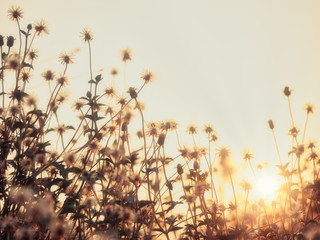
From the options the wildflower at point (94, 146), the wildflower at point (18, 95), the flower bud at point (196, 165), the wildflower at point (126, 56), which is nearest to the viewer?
the wildflower at point (18, 95)

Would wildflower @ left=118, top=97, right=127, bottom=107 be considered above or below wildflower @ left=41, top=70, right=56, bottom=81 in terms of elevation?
below

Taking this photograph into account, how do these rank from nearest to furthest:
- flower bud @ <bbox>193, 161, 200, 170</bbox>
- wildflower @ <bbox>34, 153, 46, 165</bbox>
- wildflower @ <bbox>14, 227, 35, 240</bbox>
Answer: wildflower @ <bbox>14, 227, 35, 240</bbox>
wildflower @ <bbox>34, 153, 46, 165</bbox>
flower bud @ <bbox>193, 161, 200, 170</bbox>

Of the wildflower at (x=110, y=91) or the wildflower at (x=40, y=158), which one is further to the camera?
the wildflower at (x=110, y=91)

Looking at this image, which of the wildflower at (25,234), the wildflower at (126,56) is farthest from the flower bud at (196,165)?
the wildflower at (25,234)

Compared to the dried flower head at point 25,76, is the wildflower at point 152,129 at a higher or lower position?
lower

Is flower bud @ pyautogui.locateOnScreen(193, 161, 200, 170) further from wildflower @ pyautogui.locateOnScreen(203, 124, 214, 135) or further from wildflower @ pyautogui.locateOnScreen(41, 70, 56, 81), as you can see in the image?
wildflower @ pyautogui.locateOnScreen(41, 70, 56, 81)

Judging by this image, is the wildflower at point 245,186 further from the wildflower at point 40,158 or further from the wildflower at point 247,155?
the wildflower at point 40,158

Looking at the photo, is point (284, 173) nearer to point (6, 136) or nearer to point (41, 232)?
point (41, 232)

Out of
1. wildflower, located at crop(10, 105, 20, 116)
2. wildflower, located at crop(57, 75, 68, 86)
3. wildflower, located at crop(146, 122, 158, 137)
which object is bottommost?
wildflower, located at crop(146, 122, 158, 137)

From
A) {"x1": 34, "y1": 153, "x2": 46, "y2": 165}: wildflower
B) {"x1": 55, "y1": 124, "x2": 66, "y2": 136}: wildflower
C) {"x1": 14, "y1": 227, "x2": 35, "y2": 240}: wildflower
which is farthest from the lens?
{"x1": 55, "y1": 124, "x2": 66, "y2": 136}: wildflower

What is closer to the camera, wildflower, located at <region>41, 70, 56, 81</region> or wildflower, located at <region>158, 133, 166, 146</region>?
wildflower, located at <region>158, 133, 166, 146</region>

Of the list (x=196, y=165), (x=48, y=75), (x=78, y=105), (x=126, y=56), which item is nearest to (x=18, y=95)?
(x=48, y=75)

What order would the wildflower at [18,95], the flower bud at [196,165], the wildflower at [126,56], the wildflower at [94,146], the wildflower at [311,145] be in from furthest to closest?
the wildflower at [311,145]
the wildflower at [126,56]
the flower bud at [196,165]
the wildflower at [94,146]
the wildflower at [18,95]

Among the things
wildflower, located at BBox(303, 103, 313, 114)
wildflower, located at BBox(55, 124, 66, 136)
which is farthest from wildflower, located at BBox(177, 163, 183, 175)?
wildflower, located at BBox(303, 103, 313, 114)
